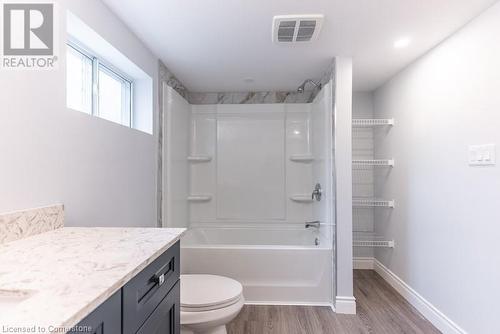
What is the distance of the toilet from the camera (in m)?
1.58

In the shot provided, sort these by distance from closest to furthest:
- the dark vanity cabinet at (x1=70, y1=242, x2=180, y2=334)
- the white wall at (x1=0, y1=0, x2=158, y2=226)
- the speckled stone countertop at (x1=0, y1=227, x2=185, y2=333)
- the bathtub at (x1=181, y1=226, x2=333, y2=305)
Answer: the speckled stone countertop at (x1=0, y1=227, x2=185, y2=333), the dark vanity cabinet at (x1=70, y1=242, x2=180, y2=334), the white wall at (x1=0, y1=0, x2=158, y2=226), the bathtub at (x1=181, y1=226, x2=333, y2=305)

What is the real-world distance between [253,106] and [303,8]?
1.89m

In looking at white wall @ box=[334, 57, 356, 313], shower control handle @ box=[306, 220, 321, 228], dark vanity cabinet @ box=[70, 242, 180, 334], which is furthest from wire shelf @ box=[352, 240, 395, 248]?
dark vanity cabinet @ box=[70, 242, 180, 334]

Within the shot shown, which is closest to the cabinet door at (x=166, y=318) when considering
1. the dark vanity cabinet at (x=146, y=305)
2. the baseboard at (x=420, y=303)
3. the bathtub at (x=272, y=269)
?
the dark vanity cabinet at (x=146, y=305)

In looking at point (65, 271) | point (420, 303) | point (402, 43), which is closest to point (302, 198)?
point (420, 303)

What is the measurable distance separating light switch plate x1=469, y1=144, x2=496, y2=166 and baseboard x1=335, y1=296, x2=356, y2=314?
4.55 ft

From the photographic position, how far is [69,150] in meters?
1.40

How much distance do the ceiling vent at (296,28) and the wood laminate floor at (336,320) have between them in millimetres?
2112

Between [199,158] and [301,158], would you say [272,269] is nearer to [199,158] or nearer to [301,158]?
[301,158]

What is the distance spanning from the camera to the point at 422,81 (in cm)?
242

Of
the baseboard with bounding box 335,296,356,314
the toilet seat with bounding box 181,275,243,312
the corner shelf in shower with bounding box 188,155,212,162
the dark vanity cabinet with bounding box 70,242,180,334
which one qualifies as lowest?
the baseboard with bounding box 335,296,356,314

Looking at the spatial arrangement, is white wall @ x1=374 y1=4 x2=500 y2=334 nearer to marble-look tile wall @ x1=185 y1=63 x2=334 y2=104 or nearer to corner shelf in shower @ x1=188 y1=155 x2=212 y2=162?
marble-look tile wall @ x1=185 y1=63 x2=334 y2=104

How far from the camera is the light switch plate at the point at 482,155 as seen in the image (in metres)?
1.66

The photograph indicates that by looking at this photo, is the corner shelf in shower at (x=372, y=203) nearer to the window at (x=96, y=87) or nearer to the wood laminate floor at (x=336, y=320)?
the wood laminate floor at (x=336, y=320)
